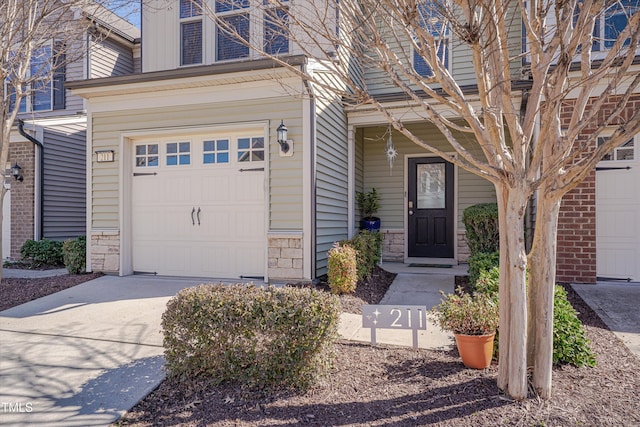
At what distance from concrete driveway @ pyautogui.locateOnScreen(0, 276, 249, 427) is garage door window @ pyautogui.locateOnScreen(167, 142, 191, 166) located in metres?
2.15

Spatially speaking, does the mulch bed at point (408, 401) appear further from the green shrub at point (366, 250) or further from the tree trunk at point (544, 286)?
the green shrub at point (366, 250)

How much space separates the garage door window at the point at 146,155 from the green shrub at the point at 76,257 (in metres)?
1.69

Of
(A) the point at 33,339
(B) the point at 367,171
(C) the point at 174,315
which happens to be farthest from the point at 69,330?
(B) the point at 367,171

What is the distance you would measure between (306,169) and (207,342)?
3.39 metres

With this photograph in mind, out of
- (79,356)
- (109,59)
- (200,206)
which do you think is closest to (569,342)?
(79,356)

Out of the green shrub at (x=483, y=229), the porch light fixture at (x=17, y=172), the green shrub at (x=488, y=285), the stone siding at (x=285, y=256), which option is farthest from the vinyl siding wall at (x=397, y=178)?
the porch light fixture at (x=17, y=172)

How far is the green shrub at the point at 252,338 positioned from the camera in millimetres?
2684

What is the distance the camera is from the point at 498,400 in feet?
8.02

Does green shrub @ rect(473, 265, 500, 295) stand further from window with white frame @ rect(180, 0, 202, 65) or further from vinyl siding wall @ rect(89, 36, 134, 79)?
vinyl siding wall @ rect(89, 36, 134, 79)

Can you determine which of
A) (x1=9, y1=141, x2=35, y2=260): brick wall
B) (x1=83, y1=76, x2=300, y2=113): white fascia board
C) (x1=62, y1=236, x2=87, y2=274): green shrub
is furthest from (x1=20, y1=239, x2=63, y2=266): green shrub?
(x1=83, y1=76, x2=300, y2=113): white fascia board

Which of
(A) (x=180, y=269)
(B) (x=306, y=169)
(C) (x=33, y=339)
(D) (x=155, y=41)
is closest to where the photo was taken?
(C) (x=33, y=339)

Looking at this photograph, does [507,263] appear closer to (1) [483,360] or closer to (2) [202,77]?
(1) [483,360]

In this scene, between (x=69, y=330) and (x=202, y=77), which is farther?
(x=202, y=77)

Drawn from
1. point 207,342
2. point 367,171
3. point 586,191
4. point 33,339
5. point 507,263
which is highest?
point 367,171
